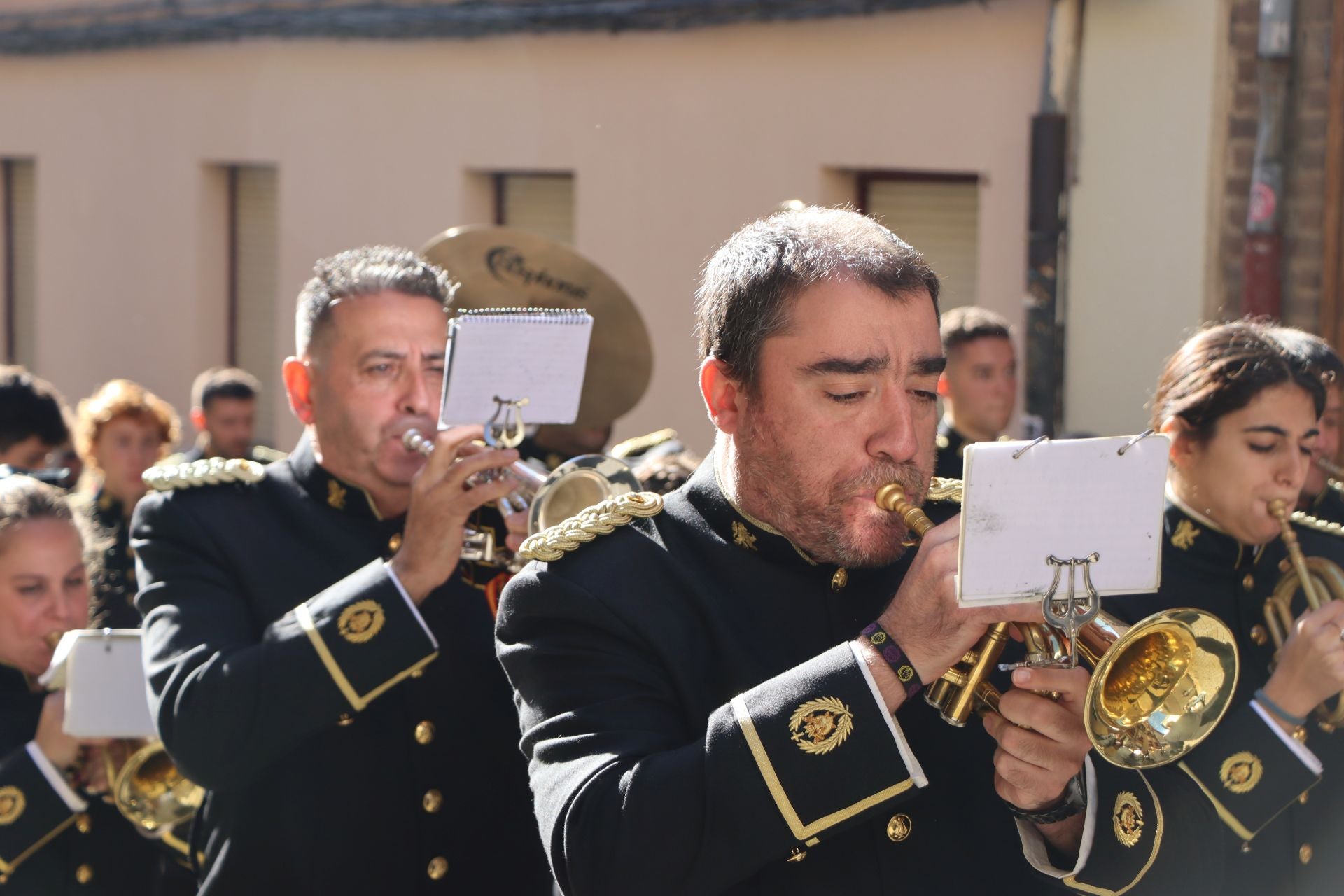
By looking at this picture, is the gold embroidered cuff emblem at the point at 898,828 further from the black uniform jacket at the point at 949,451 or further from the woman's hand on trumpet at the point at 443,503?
the black uniform jacket at the point at 949,451

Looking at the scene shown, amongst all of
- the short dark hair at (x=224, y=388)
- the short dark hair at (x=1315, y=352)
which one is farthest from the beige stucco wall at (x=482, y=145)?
the short dark hair at (x=1315, y=352)

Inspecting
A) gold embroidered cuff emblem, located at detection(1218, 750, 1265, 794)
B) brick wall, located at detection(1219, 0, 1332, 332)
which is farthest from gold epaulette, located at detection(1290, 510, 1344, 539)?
brick wall, located at detection(1219, 0, 1332, 332)

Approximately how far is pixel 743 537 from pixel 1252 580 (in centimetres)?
159

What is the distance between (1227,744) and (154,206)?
9520 mm

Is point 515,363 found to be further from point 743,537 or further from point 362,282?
point 743,537

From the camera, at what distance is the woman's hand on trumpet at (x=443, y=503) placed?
3014mm

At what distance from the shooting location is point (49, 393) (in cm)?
596

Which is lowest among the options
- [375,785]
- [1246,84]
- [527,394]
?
[375,785]

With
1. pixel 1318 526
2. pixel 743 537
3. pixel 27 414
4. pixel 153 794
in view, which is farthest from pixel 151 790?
pixel 27 414

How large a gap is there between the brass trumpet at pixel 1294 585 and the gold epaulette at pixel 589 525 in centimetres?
156

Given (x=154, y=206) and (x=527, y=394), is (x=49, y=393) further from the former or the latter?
(x=154, y=206)

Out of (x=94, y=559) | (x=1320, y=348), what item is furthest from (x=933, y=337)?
(x=94, y=559)

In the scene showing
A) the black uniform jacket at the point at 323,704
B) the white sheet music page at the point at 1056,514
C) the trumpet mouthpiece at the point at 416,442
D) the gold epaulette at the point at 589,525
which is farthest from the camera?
the trumpet mouthpiece at the point at 416,442

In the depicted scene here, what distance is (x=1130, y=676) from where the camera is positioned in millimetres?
2219
